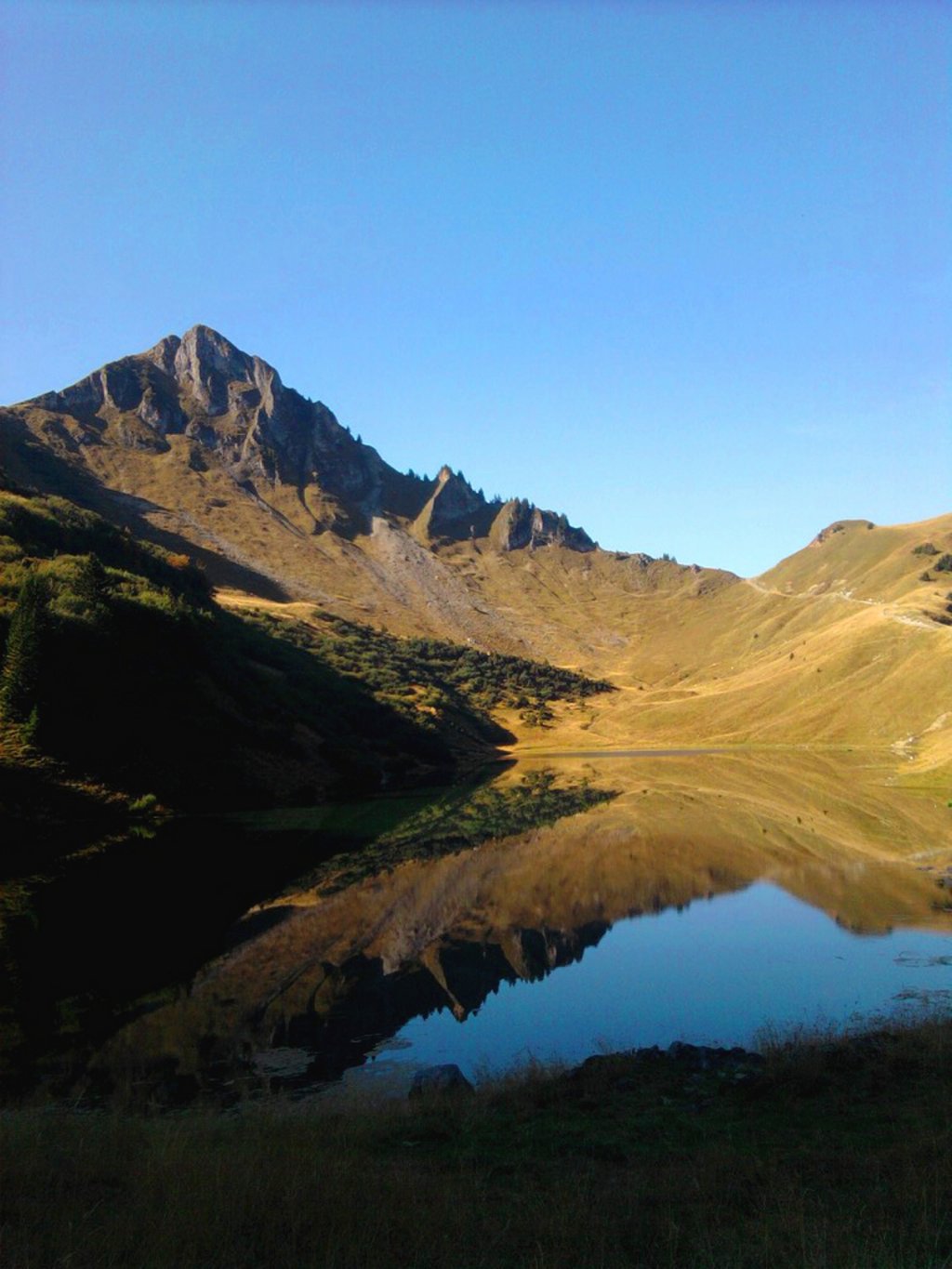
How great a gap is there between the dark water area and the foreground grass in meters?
4.18

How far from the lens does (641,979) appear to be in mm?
26094

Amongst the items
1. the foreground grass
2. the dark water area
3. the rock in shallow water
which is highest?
the foreground grass

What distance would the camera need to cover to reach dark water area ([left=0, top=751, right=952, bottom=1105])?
20.7 meters

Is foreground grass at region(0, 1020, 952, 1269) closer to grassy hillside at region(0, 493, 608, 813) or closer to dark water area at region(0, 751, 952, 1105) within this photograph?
dark water area at region(0, 751, 952, 1105)

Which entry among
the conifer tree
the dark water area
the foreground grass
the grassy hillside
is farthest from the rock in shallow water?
the conifer tree

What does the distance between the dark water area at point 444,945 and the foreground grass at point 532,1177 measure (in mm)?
4180

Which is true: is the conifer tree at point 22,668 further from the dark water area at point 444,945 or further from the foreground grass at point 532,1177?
the foreground grass at point 532,1177

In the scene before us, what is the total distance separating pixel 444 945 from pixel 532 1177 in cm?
2004

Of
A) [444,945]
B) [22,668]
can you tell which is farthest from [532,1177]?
[22,668]

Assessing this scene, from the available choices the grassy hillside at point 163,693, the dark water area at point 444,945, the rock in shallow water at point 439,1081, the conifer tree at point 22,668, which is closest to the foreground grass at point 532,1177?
the rock in shallow water at point 439,1081

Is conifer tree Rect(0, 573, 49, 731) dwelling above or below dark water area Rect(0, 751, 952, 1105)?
above

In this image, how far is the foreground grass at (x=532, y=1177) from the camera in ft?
27.3

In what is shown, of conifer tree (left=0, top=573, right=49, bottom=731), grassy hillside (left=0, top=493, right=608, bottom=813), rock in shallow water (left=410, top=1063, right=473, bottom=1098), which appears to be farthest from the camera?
grassy hillside (left=0, top=493, right=608, bottom=813)

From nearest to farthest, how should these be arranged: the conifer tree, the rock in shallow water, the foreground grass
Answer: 1. the foreground grass
2. the rock in shallow water
3. the conifer tree
